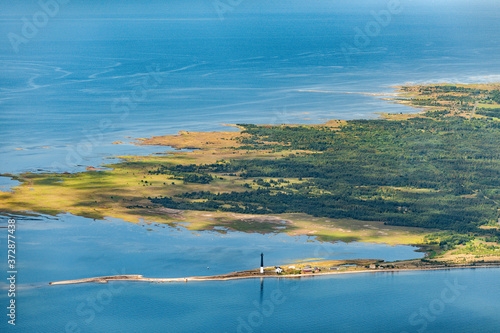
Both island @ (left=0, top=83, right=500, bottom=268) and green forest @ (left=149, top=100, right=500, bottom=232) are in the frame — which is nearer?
island @ (left=0, top=83, right=500, bottom=268)

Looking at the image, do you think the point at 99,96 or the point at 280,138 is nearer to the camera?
the point at 280,138

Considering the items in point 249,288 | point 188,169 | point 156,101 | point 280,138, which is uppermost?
point 156,101

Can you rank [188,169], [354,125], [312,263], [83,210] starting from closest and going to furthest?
[312,263]
[83,210]
[188,169]
[354,125]

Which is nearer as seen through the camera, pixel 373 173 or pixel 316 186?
pixel 316 186

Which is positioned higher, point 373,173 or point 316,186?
point 373,173

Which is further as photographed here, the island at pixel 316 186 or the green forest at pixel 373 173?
the green forest at pixel 373 173

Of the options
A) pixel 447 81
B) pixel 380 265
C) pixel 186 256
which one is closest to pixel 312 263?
pixel 380 265

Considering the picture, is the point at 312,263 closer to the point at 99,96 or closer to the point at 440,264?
the point at 440,264

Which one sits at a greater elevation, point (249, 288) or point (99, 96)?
point (99, 96)
